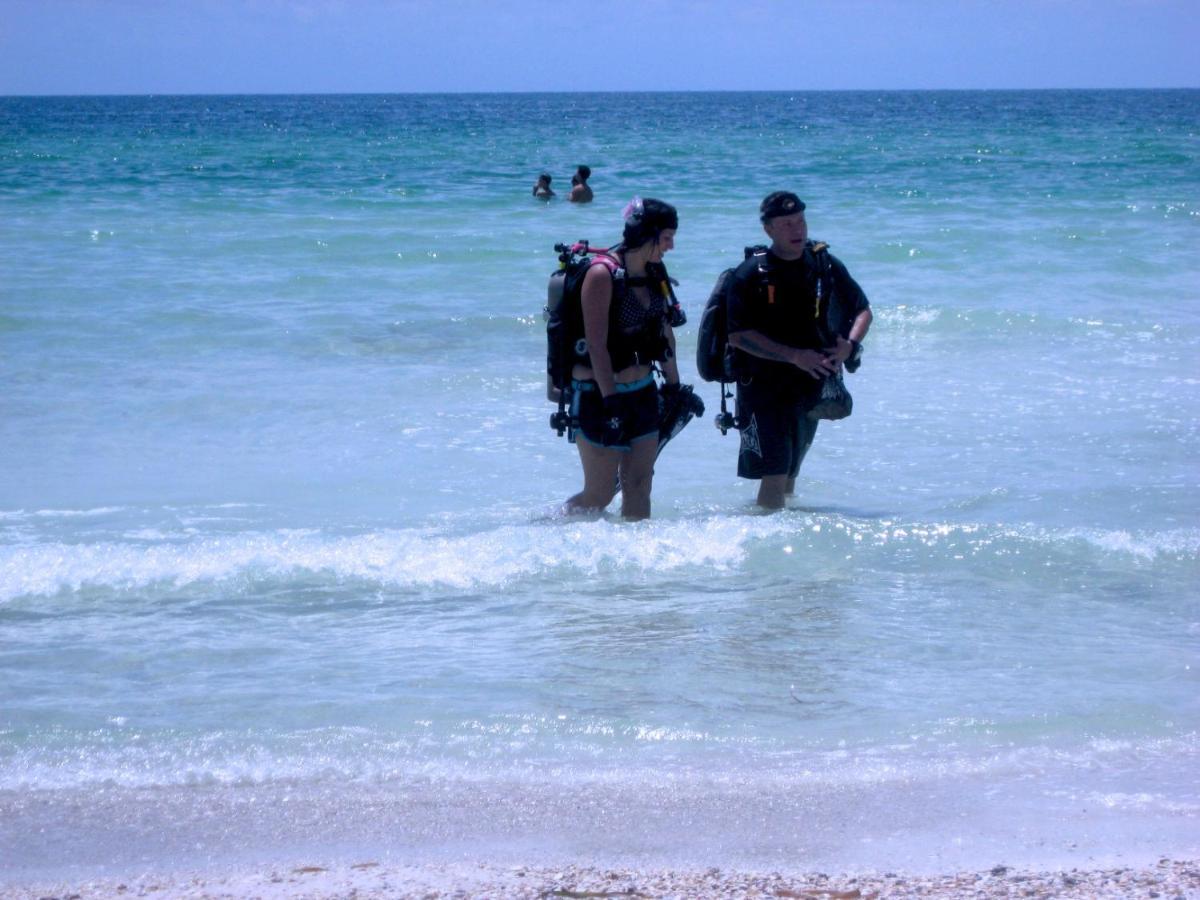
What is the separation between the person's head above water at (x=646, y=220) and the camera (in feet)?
15.7

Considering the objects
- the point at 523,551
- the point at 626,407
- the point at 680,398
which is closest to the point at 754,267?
the point at 680,398

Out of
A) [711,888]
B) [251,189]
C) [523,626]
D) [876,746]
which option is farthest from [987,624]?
[251,189]

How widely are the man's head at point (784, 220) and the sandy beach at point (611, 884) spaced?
8.82 ft

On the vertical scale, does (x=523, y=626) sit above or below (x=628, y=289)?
below

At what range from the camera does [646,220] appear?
4.79 metres

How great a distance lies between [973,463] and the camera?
23.2 feet

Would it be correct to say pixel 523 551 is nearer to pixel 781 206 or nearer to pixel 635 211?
pixel 635 211

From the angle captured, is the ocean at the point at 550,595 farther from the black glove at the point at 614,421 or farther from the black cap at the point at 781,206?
the black cap at the point at 781,206

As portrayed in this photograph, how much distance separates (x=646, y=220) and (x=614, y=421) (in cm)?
77

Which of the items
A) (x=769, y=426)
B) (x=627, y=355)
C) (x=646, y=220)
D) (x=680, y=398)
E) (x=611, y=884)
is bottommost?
(x=611, y=884)

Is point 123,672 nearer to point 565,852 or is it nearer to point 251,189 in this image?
point 565,852

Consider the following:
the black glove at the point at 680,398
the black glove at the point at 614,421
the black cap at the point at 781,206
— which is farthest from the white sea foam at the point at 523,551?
the black cap at the point at 781,206

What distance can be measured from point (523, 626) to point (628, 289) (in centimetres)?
127

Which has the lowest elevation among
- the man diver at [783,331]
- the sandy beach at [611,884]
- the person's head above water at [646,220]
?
the sandy beach at [611,884]
